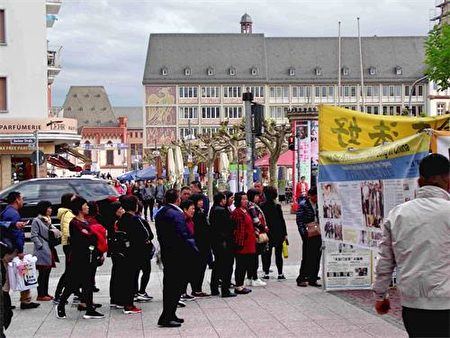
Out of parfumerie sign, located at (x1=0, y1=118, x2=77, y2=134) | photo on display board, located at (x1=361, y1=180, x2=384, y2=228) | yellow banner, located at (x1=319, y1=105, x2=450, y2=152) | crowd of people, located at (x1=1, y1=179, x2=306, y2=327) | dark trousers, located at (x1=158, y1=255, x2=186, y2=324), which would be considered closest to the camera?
dark trousers, located at (x1=158, y1=255, x2=186, y2=324)

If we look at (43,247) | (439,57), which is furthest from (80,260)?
(439,57)

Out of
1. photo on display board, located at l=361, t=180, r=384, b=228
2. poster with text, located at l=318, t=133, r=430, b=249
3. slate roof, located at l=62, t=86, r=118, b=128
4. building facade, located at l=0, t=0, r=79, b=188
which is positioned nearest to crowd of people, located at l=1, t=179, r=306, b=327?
poster with text, located at l=318, t=133, r=430, b=249

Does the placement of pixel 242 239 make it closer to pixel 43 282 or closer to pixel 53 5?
pixel 43 282

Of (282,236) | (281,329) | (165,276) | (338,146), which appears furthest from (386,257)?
(282,236)

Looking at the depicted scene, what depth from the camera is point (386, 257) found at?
5484 millimetres

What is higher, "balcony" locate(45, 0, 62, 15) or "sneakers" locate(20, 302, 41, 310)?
"balcony" locate(45, 0, 62, 15)

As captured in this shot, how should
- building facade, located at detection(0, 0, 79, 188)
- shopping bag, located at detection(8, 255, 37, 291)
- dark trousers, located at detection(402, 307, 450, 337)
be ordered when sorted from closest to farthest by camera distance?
dark trousers, located at detection(402, 307, 450, 337), shopping bag, located at detection(8, 255, 37, 291), building facade, located at detection(0, 0, 79, 188)

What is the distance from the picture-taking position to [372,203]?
1105 cm

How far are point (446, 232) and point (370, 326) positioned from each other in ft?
15.2

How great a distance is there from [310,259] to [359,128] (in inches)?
104

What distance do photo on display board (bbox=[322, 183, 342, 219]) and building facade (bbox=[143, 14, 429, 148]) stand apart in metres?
105

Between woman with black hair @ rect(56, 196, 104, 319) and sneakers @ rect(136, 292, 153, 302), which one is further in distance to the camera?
sneakers @ rect(136, 292, 153, 302)

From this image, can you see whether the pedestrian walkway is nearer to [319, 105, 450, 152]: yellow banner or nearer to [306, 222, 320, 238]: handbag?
[306, 222, 320, 238]: handbag

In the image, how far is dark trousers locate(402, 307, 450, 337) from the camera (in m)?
5.21
